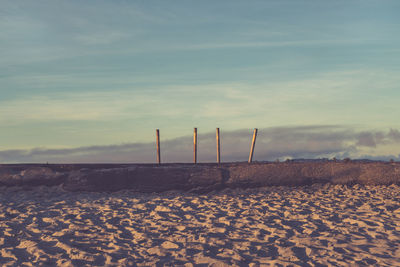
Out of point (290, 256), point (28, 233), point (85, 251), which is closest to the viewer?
point (290, 256)

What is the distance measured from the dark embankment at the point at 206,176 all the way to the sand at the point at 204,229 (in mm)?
420

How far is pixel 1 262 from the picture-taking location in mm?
6352

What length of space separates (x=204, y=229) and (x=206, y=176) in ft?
13.6

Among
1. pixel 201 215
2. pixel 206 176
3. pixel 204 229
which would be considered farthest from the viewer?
pixel 206 176

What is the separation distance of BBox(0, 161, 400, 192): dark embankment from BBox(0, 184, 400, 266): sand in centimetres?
42

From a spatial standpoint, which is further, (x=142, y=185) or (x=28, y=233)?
(x=142, y=185)

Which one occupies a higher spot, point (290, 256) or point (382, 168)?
point (382, 168)

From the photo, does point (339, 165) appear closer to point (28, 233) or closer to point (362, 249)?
point (362, 249)

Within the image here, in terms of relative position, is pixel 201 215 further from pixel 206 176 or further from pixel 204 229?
pixel 206 176

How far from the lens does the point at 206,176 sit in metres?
11.6

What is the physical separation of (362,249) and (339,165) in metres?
5.89

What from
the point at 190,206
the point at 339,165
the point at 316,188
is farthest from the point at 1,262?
the point at 339,165

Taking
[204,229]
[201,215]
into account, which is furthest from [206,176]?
[204,229]

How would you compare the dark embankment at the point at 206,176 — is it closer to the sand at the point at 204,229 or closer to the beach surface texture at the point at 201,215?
the beach surface texture at the point at 201,215
